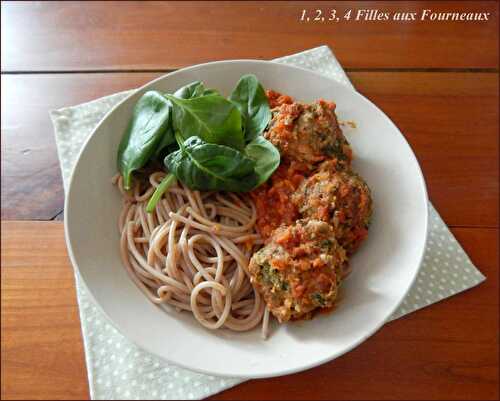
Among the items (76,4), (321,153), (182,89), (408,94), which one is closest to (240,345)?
(321,153)

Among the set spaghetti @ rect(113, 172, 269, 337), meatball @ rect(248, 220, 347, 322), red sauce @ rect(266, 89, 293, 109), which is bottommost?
spaghetti @ rect(113, 172, 269, 337)

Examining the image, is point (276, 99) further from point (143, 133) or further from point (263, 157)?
point (143, 133)

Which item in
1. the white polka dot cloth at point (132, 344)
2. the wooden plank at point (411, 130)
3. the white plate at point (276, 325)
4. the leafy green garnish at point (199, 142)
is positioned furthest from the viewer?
the wooden plank at point (411, 130)

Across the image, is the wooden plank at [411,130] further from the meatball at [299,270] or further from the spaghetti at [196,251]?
the meatball at [299,270]

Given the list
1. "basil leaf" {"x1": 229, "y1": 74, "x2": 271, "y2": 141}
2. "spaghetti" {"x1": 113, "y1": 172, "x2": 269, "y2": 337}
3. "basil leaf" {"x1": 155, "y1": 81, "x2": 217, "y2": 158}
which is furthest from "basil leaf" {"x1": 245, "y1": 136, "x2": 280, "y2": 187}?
"basil leaf" {"x1": 155, "y1": 81, "x2": 217, "y2": 158}

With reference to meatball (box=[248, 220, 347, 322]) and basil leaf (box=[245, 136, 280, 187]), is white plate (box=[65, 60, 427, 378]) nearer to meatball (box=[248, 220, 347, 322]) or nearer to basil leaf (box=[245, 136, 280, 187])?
meatball (box=[248, 220, 347, 322])

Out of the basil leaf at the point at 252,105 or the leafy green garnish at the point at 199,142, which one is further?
the basil leaf at the point at 252,105

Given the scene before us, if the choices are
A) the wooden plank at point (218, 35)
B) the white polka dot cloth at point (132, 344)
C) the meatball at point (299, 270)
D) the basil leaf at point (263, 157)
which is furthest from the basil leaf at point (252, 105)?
the white polka dot cloth at point (132, 344)

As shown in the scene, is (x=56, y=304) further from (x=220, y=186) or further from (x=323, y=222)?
(x=323, y=222)
